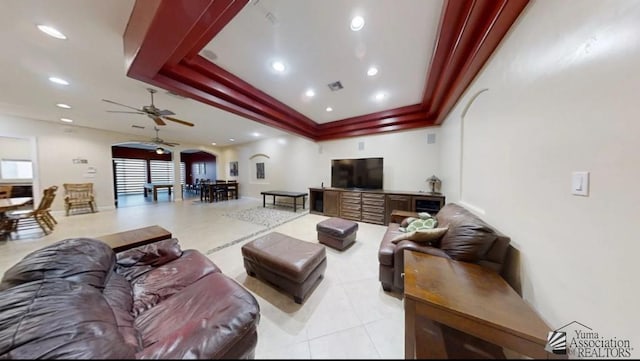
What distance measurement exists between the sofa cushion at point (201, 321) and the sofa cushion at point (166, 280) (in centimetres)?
12

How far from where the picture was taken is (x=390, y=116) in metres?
4.59

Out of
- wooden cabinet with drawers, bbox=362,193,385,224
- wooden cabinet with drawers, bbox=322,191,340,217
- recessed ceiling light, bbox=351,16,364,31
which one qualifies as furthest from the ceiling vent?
wooden cabinet with drawers, bbox=322,191,340,217

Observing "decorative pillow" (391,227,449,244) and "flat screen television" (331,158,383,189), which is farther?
"flat screen television" (331,158,383,189)

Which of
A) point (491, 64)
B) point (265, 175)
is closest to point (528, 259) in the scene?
point (491, 64)

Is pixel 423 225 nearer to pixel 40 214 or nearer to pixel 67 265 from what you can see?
pixel 67 265

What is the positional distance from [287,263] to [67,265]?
148 cm

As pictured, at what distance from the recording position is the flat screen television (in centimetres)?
478

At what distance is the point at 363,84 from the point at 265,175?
5.68 m

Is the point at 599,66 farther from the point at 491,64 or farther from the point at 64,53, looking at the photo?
the point at 64,53

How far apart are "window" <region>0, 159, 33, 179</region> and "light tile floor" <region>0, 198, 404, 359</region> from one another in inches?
82.6

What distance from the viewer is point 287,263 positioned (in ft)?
6.08

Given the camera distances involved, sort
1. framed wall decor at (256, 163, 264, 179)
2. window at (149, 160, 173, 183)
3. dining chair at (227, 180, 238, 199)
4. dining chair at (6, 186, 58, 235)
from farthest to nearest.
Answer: window at (149, 160, 173, 183), dining chair at (227, 180, 238, 199), framed wall decor at (256, 163, 264, 179), dining chair at (6, 186, 58, 235)

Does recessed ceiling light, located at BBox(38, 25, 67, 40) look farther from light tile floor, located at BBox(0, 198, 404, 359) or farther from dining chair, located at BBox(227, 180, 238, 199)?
dining chair, located at BBox(227, 180, 238, 199)

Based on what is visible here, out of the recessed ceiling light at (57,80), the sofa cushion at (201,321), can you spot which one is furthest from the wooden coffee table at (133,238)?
the recessed ceiling light at (57,80)
